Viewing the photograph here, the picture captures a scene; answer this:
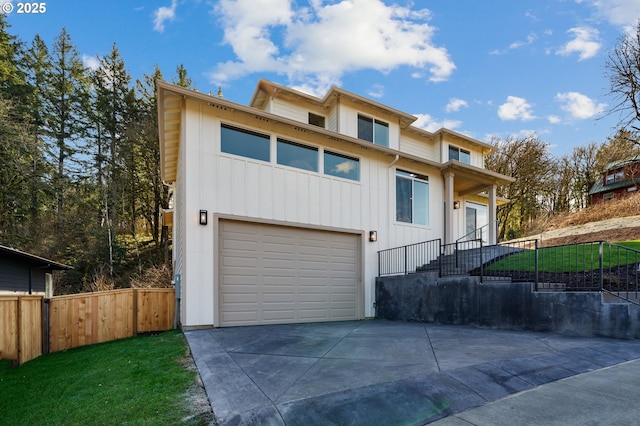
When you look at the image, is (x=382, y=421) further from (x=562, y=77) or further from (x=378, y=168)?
(x=562, y=77)

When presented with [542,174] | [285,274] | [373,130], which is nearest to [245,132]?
[285,274]

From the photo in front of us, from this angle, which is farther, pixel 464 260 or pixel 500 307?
pixel 464 260

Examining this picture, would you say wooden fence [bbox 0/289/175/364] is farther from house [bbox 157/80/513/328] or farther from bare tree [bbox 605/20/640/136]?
bare tree [bbox 605/20/640/136]

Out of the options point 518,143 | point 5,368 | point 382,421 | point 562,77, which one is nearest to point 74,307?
point 5,368

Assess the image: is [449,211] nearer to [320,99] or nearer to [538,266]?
[538,266]

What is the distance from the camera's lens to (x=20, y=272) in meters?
10.3

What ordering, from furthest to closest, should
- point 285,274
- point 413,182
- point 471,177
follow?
1. point 471,177
2. point 413,182
3. point 285,274

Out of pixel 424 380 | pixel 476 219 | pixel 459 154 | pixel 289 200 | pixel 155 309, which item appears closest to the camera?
pixel 424 380

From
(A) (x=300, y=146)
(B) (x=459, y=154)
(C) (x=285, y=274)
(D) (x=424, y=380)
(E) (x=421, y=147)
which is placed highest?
(E) (x=421, y=147)

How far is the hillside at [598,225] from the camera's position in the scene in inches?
515

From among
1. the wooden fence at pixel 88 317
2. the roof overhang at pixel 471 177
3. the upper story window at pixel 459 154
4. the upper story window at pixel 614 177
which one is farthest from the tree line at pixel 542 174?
the wooden fence at pixel 88 317

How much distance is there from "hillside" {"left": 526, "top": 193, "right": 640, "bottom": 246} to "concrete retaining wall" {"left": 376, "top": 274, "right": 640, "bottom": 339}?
918cm

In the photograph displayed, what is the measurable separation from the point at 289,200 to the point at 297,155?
1.24 meters

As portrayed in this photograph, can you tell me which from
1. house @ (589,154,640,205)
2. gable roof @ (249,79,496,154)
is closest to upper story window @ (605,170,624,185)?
house @ (589,154,640,205)
